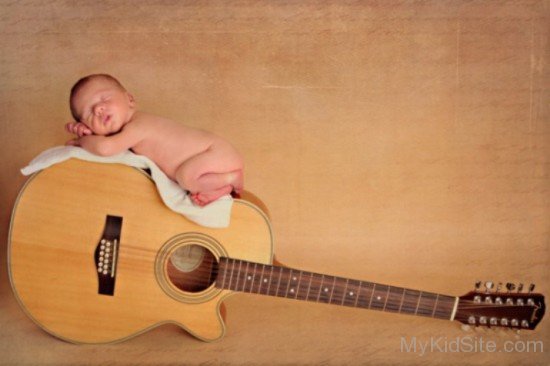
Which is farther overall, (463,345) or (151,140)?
(463,345)

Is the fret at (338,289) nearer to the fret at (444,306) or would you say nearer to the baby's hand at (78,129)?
the fret at (444,306)

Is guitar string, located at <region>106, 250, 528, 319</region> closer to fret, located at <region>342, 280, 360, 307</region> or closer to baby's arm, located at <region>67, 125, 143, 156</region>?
fret, located at <region>342, 280, 360, 307</region>

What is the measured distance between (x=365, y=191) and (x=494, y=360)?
1.78ft

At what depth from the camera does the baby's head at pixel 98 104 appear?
1.52 m

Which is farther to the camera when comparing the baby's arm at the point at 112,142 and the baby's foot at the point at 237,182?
the baby's foot at the point at 237,182

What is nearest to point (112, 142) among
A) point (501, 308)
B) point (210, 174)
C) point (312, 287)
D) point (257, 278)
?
point (210, 174)

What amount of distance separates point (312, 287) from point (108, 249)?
1.57ft

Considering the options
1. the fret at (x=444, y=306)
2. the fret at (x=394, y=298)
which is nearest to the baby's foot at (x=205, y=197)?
the fret at (x=394, y=298)

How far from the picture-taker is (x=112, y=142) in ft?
4.96

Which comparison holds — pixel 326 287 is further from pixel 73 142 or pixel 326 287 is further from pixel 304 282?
pixel 73 142

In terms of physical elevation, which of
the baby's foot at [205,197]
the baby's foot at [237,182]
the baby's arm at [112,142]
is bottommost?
the baby's foot at [205,197]

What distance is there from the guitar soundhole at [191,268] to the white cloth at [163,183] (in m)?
0.08

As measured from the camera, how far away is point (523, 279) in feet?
5.53

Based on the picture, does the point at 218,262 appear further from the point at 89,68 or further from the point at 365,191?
the point at 89,68
